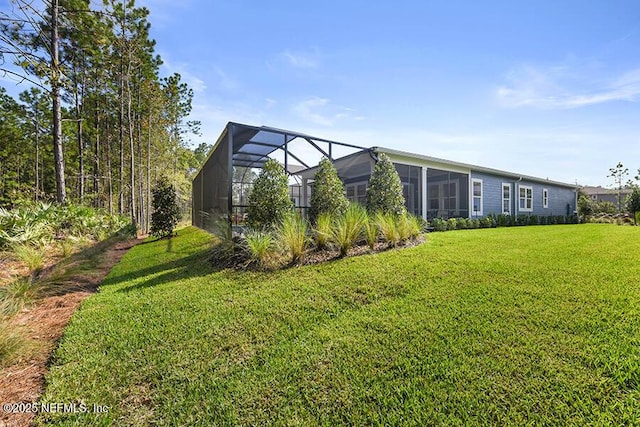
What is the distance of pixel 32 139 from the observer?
19.7 meters

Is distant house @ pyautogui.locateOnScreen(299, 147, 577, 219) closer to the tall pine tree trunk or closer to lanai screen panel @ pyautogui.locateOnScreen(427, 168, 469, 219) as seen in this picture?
lanai screen panel @ pyautogui.locateOnScreen(427, 168, 469, 219)

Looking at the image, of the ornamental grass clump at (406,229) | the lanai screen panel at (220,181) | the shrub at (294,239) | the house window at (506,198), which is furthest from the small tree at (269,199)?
the house window at (506,198)

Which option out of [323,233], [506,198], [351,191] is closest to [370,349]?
[323,233]

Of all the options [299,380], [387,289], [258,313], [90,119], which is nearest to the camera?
[299,380]

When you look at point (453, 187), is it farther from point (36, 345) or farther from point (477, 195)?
point (36, 345)

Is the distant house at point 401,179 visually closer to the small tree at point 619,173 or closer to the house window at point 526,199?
the house window at point 526,199

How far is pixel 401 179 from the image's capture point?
47.2 ft

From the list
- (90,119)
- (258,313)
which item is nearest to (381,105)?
(258,313)

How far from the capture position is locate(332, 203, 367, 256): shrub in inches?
204

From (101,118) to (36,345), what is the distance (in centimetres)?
2011

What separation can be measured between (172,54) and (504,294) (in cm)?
1061

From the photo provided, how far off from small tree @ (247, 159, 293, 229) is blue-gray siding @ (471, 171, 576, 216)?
10.7 meters

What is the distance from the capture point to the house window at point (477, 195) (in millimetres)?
13142

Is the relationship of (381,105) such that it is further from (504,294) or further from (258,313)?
(258,313)
